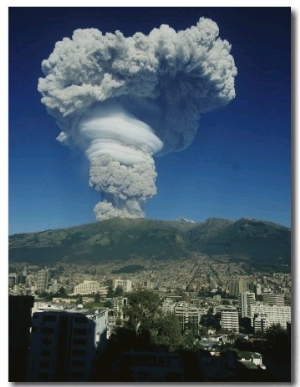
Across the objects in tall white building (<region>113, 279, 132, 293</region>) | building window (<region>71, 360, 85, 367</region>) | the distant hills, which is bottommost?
building window (<region>71, 360, 85, 367</region>)

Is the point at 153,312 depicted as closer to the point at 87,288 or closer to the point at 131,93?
→ the point at 87,288

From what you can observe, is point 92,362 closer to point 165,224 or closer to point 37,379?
point 37,379

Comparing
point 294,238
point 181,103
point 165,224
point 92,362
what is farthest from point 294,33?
point 165,224

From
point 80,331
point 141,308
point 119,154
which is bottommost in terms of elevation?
point 80,331

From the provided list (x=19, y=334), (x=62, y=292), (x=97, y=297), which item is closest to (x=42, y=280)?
(x=62, y=292)

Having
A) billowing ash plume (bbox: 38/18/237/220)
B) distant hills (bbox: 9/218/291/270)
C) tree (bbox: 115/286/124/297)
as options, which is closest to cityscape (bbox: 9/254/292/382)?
tree (bbox: 115/286/124/297)

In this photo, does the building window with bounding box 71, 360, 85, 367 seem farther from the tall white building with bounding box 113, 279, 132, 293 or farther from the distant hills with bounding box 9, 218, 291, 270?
the distant hills with bounding box 9, 218, 291, 270

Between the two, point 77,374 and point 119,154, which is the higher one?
point 119,154
